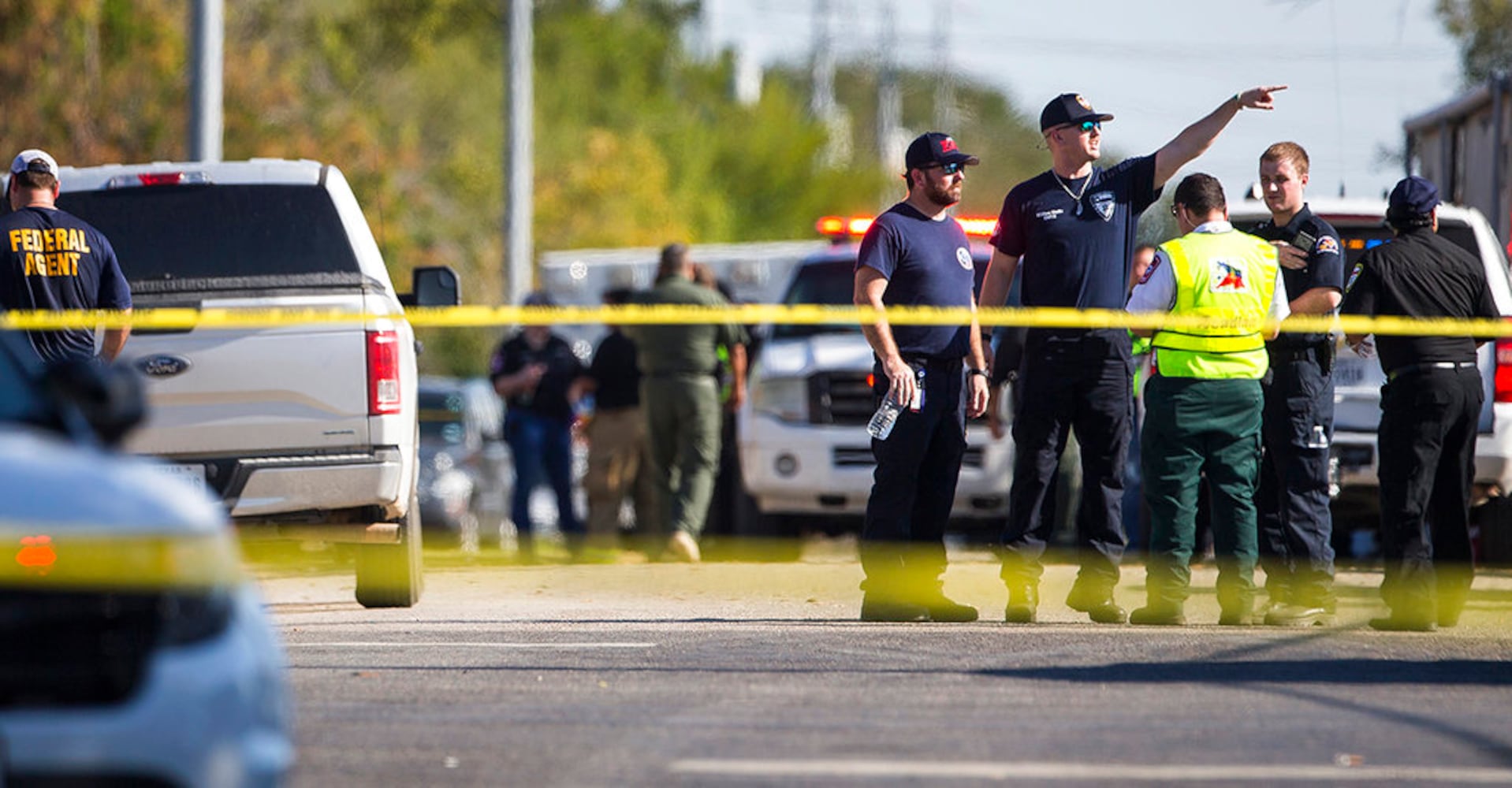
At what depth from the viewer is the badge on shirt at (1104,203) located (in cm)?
952

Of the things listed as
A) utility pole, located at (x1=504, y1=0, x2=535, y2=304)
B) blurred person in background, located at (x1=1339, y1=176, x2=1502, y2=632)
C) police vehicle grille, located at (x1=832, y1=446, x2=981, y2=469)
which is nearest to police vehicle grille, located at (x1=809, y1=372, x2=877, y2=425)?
police vehicle grille, located at (x1=832, y1=446, x2=981, y2=469)

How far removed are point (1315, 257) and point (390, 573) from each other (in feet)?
14.3

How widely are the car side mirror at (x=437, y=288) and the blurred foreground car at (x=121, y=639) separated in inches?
248

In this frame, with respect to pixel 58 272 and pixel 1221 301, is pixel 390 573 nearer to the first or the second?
pixel 58 272

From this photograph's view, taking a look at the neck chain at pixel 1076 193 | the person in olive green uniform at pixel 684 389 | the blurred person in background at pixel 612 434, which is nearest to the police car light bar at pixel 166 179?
the neck chain at pixel 1076 193

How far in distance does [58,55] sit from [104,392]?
2533 centimetres

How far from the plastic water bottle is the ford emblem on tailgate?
2883 millimetres

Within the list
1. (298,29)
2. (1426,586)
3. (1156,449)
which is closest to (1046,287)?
(1156,449)

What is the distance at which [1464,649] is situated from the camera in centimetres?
884

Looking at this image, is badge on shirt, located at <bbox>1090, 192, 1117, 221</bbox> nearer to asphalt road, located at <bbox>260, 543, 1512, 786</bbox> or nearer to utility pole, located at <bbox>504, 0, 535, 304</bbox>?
asphalt road, located at <bbox>260, 543, 1512, 786</bbox>

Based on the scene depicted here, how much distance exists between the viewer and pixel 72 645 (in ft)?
14.6

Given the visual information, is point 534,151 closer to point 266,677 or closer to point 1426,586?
point 1426,586

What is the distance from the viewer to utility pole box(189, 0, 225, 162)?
1731 centimetres

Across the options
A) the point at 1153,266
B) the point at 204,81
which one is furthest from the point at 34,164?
the point at 204,81
